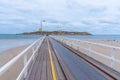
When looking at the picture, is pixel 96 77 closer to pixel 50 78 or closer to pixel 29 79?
pixel 50 78

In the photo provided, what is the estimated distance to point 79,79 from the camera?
924cm

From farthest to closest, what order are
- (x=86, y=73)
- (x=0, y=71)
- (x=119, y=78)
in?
1. (x=86, y=73)
2. (x=119, y=78)
3. (x=0, y=71)

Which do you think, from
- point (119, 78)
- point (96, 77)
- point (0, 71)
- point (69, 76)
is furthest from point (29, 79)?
point (0, 71)

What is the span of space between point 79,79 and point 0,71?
17.5 ft

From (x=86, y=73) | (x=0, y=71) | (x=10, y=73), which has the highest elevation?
(x=0, y=71)

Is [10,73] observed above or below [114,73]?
below

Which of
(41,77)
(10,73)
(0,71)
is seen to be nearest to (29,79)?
(41,77)

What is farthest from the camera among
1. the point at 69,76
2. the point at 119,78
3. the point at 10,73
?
the point at 10,73

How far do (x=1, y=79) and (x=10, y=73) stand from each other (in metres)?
1.81

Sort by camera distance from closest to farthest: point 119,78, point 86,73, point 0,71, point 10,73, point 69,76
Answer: point 0,71 → point 119,78 → point 69,76 → point 86,73 → point 10,73

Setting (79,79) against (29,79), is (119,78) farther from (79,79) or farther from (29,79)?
(29,79)

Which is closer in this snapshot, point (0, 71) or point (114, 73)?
point (0, 71)

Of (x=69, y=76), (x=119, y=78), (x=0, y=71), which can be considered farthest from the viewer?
(x=69, y=76)

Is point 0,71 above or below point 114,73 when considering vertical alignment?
above
